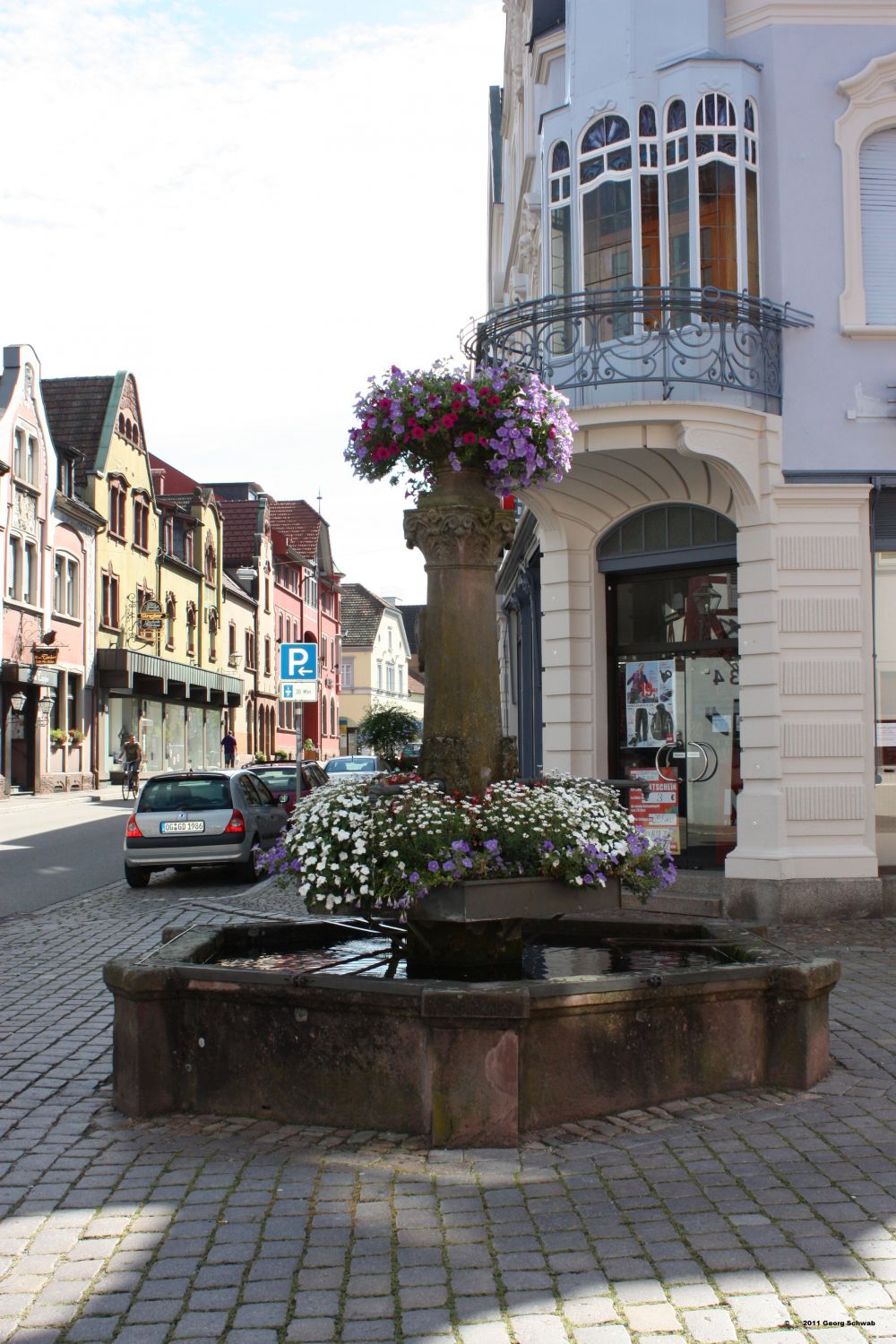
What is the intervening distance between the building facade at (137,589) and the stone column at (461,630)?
3932cm

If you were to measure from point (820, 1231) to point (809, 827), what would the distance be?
8597 mm

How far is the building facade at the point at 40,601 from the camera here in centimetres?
3831

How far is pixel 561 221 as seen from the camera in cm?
1430

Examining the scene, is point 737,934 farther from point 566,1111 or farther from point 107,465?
point 107,465

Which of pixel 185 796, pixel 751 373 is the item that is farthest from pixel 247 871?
pixel 751 373

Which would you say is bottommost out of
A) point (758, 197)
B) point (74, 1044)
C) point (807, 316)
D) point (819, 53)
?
point (74, 1044)

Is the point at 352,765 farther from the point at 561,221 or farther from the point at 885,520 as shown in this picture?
the point at 885,520

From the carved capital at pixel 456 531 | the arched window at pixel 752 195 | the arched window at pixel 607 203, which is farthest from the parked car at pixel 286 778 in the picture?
the carved capital at pixel 456 531

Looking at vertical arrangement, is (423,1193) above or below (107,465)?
below

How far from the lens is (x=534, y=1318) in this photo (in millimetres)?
3924

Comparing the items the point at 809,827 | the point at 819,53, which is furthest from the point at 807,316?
the point at 809,827

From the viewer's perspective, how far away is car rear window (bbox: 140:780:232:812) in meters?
18.4

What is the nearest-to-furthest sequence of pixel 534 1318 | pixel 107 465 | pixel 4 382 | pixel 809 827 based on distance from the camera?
pixel 534 1318
pixel 809 827
pixel 4 382
pixel 107 465

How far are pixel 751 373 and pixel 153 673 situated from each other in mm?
38270
